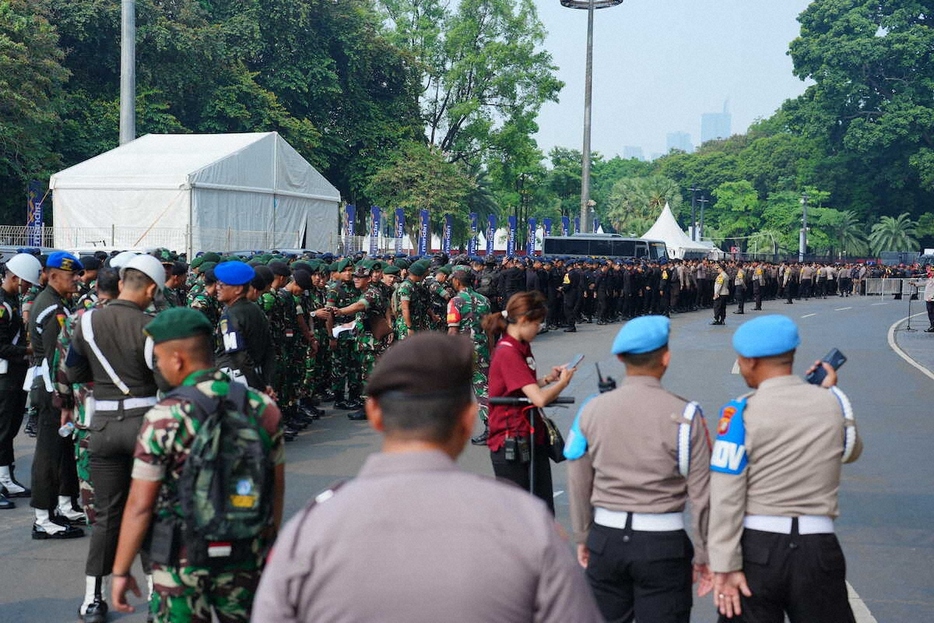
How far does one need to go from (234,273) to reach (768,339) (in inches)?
186

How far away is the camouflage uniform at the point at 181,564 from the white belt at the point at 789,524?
1743 mm

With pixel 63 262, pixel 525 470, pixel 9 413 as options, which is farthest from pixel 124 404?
pixel 9 413

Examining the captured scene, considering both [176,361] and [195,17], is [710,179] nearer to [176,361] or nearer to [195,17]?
[195,17]

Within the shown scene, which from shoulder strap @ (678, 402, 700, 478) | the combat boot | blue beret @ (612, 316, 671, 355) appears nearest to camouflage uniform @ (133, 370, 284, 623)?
blue beret @ (612, 316, 671, 355)

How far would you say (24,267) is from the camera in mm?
8258

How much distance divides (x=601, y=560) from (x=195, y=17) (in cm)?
4156

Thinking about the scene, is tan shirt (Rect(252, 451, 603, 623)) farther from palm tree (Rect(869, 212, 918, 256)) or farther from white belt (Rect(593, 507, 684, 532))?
palm tree (Rect(869, 212, 918, 256))

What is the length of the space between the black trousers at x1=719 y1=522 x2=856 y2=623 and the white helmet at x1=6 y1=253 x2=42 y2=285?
612cm

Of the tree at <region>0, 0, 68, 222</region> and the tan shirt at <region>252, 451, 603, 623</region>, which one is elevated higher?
the tree at <region>0, 0, 68, 222</region>

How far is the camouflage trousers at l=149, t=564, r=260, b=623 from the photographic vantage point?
147 inches

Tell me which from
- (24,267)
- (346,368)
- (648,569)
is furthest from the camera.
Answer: (346,368)

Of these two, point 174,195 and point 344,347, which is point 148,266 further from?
point 174,195

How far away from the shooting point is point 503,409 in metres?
6.04

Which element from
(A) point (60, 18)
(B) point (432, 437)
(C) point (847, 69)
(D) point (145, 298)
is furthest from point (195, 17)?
(C) point (847, 69)
